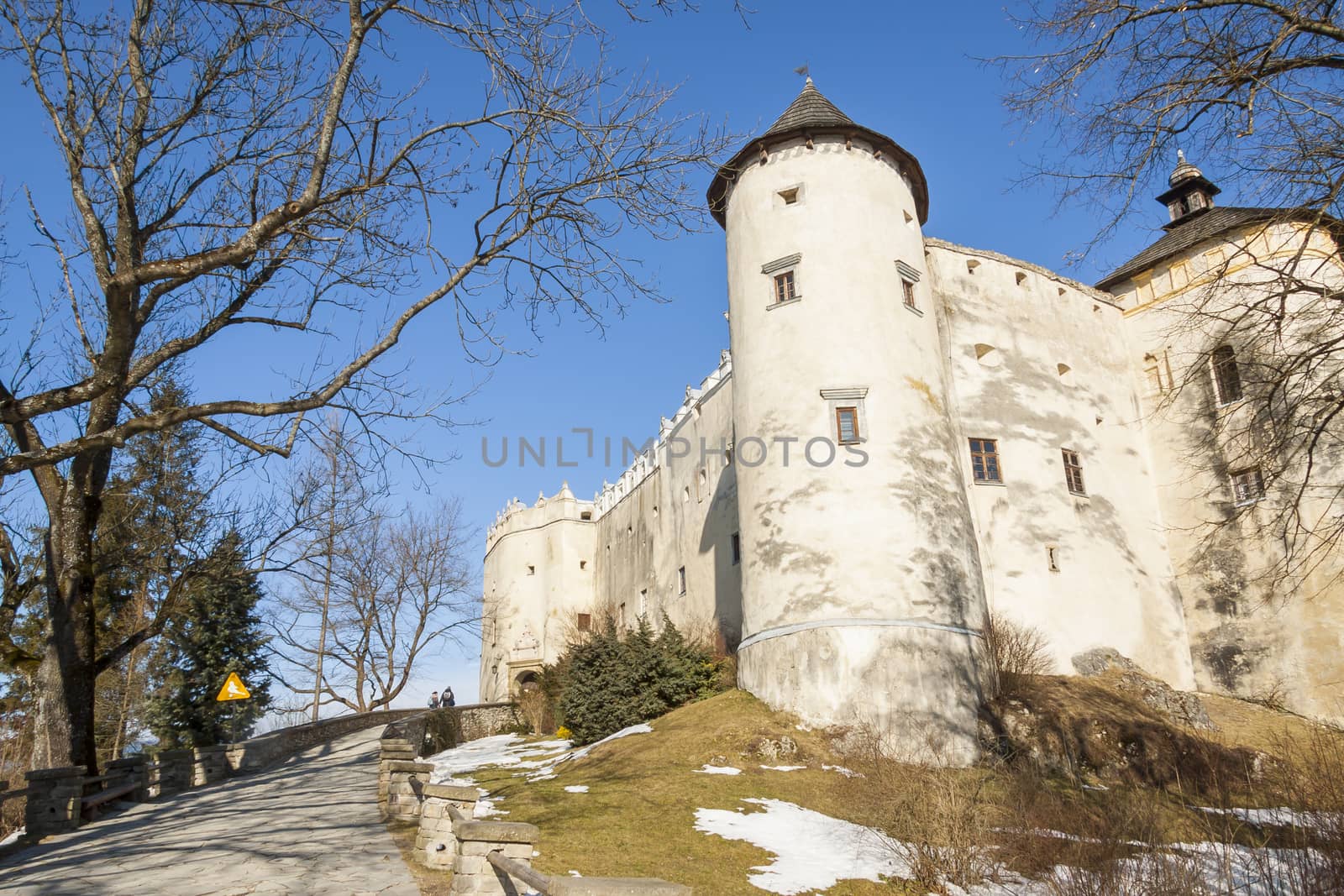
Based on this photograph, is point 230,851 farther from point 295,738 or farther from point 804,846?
point 295,738

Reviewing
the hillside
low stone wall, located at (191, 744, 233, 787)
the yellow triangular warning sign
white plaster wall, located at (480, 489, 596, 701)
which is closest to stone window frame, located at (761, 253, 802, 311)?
the hillside

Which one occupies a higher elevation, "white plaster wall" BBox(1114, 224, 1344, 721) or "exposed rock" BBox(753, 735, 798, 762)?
"white plaster wall" BBox(1114, 224, 1344, 721)

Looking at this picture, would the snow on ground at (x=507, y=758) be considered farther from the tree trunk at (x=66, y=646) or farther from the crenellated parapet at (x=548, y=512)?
the crenellated parapet at (x=548, y=512)

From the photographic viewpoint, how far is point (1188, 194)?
1323 inches

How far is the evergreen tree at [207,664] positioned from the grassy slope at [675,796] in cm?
1024

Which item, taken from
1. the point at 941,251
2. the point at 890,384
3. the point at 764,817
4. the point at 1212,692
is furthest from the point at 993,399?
the point at 764,817

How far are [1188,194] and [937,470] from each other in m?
22.3

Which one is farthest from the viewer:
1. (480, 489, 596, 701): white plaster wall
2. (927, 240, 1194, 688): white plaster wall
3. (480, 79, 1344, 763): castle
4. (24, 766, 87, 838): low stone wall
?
(480, 489, 596, 701): white plaster wall

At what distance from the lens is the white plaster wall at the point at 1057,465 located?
73.5ft

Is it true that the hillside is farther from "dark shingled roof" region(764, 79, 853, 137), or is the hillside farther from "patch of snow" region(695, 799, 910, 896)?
"dark shingled roof" region(764, 79, 853, 137)

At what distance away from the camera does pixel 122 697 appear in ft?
92.0

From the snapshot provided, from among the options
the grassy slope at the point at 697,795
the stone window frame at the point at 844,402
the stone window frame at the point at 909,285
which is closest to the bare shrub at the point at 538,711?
the grassy slope at the point at 697,795

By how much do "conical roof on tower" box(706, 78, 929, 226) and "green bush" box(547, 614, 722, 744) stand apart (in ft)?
35.5

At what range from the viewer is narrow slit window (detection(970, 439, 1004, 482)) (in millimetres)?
23028
